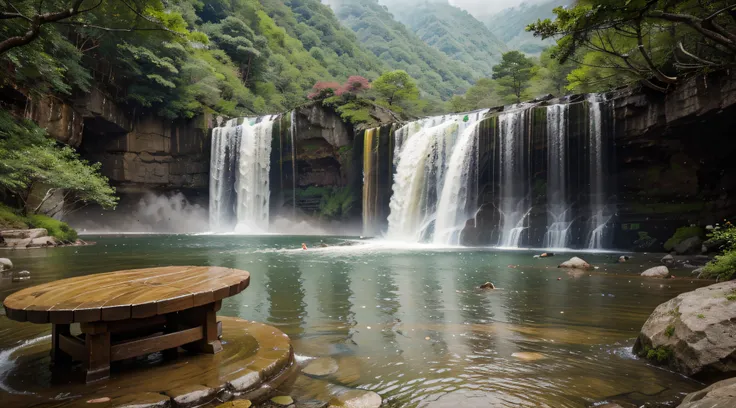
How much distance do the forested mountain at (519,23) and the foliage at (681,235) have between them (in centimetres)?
12182

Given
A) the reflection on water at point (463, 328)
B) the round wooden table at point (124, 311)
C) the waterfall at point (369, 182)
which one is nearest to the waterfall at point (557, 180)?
the reflection on water at point (463, 328)

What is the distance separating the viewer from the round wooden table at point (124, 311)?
2.66m

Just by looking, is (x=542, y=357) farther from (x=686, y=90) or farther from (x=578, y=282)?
(x=686, y=90)

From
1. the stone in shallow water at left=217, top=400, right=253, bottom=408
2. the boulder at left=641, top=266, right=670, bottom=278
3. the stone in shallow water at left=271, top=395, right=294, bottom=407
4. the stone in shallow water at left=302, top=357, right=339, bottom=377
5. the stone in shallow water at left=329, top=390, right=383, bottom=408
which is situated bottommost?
the boulder at left=641, top=266, right=670, bottom=278

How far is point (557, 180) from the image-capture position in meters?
19.0

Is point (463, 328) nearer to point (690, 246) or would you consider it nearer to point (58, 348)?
point (58, 348)

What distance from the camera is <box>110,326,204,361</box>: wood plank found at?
2.93m

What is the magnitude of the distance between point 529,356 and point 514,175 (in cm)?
1738

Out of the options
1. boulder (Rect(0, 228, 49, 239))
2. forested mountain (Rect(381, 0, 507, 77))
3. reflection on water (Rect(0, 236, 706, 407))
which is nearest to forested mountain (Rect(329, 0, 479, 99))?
forested mountain (Rect(381, 0, 507, 77))

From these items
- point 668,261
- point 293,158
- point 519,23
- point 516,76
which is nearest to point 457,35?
point 519,23

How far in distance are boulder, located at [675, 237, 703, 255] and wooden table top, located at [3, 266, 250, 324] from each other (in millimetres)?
15919

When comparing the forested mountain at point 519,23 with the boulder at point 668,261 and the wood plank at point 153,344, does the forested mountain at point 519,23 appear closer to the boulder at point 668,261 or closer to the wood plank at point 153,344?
the boulder at point 668,261

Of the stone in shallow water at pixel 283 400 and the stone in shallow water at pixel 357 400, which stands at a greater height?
the stone in shallow water at pixel 283 400

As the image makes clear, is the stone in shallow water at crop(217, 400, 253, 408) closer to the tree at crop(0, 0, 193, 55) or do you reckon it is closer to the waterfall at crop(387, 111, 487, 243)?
the tree at crop(0, 0, 193, 55)
